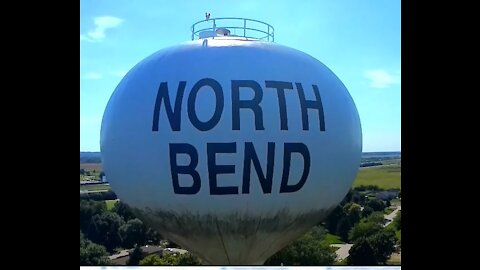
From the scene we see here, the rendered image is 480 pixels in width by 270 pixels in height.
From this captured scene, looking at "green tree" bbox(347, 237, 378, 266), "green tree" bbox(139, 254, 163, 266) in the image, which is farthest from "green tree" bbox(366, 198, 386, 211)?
"green tree" bbox(139, 254, 163, 266)

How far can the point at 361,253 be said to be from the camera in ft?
65.4

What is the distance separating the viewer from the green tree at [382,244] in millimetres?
18891

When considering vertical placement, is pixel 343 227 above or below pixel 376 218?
below

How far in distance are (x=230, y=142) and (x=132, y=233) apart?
16330 millimetres

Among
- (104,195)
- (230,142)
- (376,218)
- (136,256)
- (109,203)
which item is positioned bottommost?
(136,256)

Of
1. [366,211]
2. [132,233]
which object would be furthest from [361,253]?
[132,233]

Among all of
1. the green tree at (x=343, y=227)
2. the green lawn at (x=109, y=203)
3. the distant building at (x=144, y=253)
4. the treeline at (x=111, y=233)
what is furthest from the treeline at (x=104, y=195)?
the green tree at (x=343, y=227)

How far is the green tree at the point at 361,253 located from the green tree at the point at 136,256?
8973 millimetres

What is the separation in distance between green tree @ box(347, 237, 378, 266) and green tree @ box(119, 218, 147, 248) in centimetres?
888

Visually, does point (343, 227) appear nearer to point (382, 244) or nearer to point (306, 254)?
point (382, 244)

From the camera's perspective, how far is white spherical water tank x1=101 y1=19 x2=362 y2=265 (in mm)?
5328
